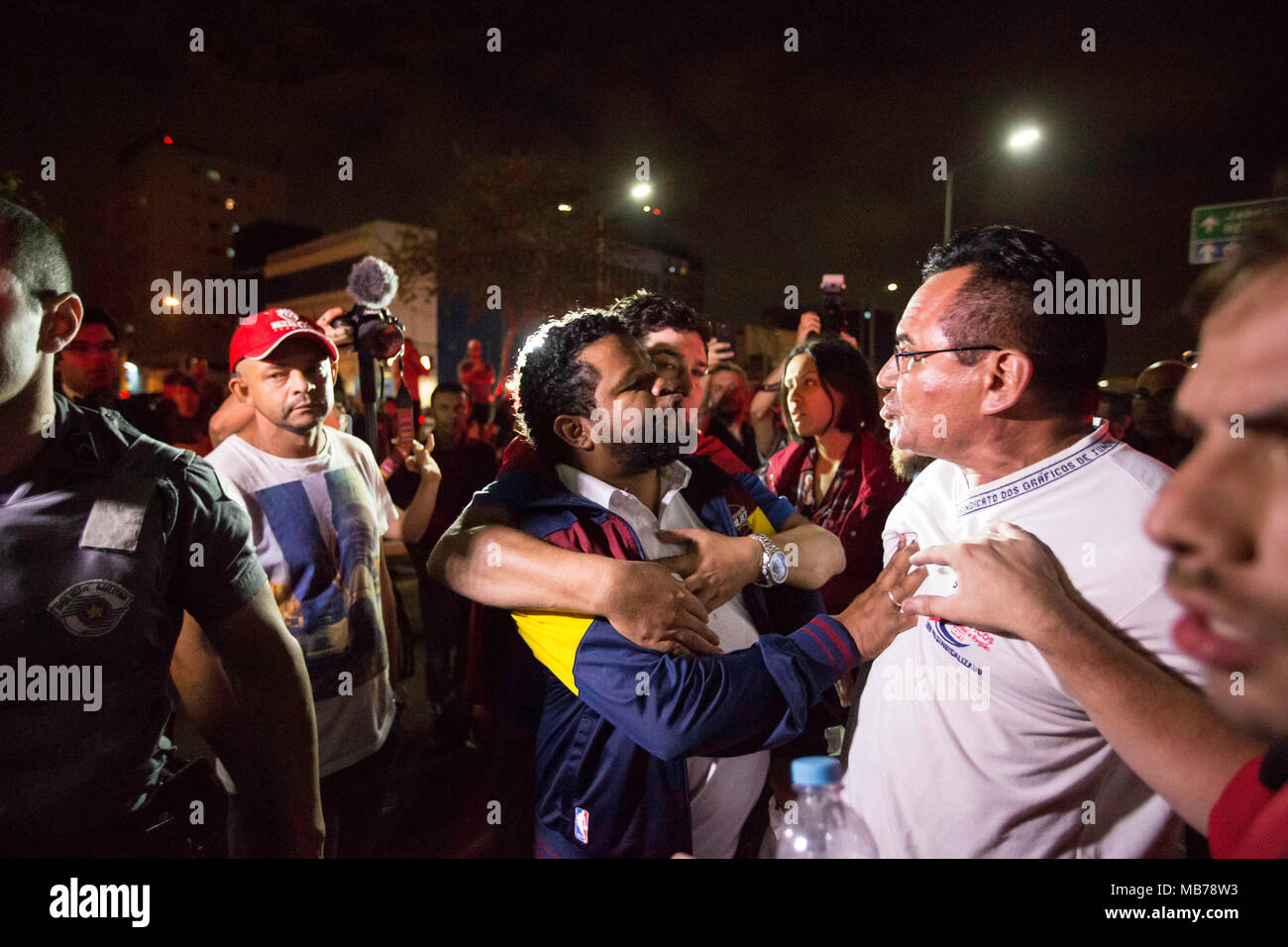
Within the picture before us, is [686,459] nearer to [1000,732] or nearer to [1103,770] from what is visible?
[1000,732]

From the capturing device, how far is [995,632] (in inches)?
54.4

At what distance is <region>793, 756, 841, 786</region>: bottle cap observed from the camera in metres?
0.98

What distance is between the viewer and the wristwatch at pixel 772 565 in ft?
5.99

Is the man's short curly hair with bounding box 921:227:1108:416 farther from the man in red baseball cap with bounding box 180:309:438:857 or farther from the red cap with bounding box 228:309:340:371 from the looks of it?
the red cap with bounding box 228:309:340:371

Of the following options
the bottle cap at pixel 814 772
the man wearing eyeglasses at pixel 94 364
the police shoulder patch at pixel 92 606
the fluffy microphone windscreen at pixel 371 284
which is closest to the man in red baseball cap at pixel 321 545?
the fluffy microphone windscreen at pixel 371 284

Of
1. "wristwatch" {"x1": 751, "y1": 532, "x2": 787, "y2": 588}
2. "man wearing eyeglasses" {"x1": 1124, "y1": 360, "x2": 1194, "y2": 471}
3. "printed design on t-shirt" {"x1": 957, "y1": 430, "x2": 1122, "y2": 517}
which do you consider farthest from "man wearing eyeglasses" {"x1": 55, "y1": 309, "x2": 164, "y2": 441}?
"man wearing eyeglasses" {"x1": 1124, "y1": 360, "x2": 1194, "y2": 471}

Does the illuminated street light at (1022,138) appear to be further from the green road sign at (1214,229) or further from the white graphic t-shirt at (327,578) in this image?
the white graphic t-shirt at (327,578)

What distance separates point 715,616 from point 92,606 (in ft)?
4.90

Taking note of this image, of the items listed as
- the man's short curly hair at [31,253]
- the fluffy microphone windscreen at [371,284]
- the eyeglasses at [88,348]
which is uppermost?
the fluffy microphone windscreen at [371,284]

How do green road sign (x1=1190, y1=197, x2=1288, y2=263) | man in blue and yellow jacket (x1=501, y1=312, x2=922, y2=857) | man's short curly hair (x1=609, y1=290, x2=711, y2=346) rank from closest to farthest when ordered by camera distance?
man in blue and yellow jacket (x1=501, y1=312, x2=922, y2=857), man's short curly hair (x1=609, y1=290, x2=711, y2=346), green road sign (x1=1190, y1=197, x2=1288, y2=263)

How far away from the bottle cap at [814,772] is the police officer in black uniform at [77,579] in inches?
61.4

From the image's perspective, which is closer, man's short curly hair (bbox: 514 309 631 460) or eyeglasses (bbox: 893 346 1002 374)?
eyeglasses (bbox: 893 346 1002 374)

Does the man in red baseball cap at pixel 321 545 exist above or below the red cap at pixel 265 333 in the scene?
below

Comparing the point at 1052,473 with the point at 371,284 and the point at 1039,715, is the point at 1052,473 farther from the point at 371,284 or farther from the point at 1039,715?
the point at 371,284
